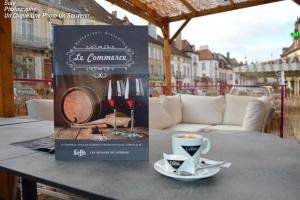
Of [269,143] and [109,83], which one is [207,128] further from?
[109,83]

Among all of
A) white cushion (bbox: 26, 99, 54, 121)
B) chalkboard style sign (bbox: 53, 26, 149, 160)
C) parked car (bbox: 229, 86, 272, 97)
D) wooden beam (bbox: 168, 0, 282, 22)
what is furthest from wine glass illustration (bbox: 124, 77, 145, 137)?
parked car (bbox: 229, 86, 272, 97)

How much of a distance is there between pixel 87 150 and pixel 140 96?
9.2 inches

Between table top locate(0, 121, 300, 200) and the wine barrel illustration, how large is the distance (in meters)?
0.14

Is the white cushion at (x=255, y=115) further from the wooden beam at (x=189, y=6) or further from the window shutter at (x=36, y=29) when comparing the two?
the window shutter at (x=36, y=29)

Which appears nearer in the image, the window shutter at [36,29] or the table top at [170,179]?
the table top at [170,179]

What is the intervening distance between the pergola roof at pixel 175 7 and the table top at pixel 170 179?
3.85 m

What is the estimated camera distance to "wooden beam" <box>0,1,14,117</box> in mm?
2344

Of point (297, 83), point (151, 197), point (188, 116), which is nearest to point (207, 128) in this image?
point (188, 116)

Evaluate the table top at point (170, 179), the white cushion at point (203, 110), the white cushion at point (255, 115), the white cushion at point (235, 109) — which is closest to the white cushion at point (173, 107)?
the white cushion at point (203, 110)

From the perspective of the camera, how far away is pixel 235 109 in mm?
3699

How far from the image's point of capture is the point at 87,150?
2.67 ft

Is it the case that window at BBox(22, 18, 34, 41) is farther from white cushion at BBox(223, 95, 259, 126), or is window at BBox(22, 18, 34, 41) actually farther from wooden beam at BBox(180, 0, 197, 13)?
white cushion at BBox(223, 95, 259, 126)

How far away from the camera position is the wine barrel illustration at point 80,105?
810mm

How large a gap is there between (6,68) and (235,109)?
9.37 ft
